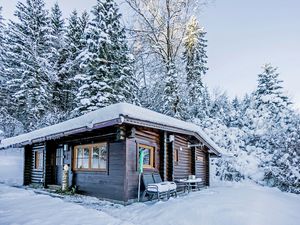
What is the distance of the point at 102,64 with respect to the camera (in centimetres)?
1752

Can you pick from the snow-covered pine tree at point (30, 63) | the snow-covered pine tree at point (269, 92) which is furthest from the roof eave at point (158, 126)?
the snow-covered pine tree at point (30, 63)

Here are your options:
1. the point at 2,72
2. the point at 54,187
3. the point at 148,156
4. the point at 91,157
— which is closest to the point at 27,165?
the point at 54,187

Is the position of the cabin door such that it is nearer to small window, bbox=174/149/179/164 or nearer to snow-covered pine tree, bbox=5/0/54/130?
small window, bbox=174/149/179/164

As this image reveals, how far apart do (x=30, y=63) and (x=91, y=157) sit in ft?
44.1

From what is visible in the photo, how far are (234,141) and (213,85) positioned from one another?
6409mm

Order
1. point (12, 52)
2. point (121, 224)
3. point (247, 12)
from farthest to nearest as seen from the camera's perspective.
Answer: point (12, 52)
point (247, 12)
point (121, 224)

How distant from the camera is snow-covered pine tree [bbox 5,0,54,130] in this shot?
19734 mm

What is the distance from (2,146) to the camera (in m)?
15.8

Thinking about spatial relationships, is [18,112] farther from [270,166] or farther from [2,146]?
[270,166]

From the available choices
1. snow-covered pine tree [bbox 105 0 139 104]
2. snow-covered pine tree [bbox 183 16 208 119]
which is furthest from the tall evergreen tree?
snow-covered pine tree [bbox 183 16 208 119]

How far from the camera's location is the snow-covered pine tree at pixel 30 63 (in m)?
19.7

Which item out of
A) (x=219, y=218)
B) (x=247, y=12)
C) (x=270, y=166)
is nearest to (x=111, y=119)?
(x=219, y=218)

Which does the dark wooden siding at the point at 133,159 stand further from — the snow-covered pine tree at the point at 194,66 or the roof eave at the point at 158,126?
the snow-covered pine tree at the point at 194,66

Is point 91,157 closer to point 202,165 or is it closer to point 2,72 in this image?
point 202,165
